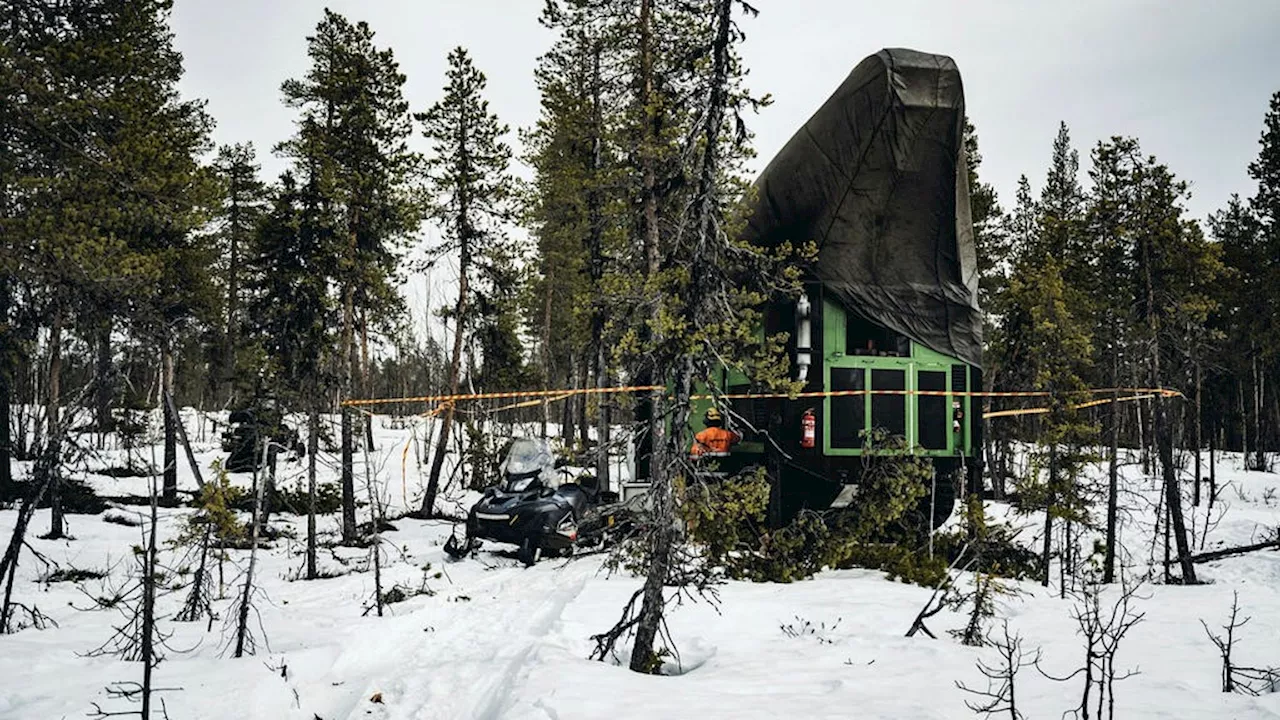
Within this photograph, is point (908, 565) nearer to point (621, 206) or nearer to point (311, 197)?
point (621, 206)

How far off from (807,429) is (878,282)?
200cm

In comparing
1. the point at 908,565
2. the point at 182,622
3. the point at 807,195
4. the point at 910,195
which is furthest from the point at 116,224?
the point at 908,565

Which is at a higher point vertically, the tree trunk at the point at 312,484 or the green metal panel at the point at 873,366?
the green metal panel at the point at 873,366

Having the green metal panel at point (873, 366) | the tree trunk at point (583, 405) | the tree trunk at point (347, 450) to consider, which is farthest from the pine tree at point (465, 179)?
the green metal panel at point (873, 366)

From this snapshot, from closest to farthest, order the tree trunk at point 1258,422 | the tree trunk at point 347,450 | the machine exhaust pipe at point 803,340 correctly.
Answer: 1. the machine exhaust pipe at point 803,340
2. the tree trunk at point 347,450
3. the tree trunk at point 1258,422

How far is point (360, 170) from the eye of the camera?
16.2 metres

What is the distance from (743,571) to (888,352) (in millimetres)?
3386

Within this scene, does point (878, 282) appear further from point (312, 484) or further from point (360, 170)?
point (360, 170)

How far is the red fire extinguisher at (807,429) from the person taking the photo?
31.3ft

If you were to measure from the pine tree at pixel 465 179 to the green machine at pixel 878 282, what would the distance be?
10.1 meters

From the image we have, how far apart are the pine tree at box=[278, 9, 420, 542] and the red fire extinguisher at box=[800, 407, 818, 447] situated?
353 inches

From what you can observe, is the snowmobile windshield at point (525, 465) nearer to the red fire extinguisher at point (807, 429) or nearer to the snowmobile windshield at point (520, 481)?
the snowmobile windshield at point (520, 481)

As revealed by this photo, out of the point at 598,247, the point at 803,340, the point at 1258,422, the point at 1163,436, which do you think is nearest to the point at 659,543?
the point at 803,340

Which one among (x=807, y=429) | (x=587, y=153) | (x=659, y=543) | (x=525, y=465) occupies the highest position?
(x=587, y=153)
